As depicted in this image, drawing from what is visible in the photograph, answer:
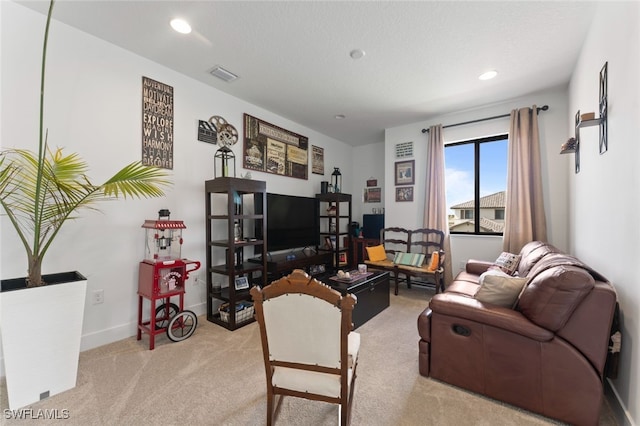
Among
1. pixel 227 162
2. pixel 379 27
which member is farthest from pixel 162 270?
pixel 379 27

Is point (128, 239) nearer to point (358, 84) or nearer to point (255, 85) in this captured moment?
point (255, 85)

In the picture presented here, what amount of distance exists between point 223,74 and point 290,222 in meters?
2.15

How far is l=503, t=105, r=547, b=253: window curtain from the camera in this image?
11.1 ft

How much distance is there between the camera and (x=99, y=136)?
236 centimetres

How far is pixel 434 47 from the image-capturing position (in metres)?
2.42

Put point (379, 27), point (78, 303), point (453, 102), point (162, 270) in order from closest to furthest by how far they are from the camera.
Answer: point (78, 303), point (379, 27), point (162, 270), point (453, 102)

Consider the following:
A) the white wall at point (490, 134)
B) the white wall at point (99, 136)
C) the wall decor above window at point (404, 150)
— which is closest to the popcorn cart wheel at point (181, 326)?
the white wall at point (99, 136)

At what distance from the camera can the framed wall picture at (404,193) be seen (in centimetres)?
453

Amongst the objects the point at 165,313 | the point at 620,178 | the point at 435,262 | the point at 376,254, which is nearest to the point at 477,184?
the point at 435,262

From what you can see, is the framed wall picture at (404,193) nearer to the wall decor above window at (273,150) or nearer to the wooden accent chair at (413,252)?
the wooden accent chair at (413,252)

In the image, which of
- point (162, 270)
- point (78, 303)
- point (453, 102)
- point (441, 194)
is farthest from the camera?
point (441, 194)

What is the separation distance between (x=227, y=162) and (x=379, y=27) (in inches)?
88.2

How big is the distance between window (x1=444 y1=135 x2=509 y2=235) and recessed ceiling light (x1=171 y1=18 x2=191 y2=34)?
3892 mm

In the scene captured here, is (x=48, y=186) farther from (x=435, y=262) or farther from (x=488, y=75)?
(x=488, y=75)
